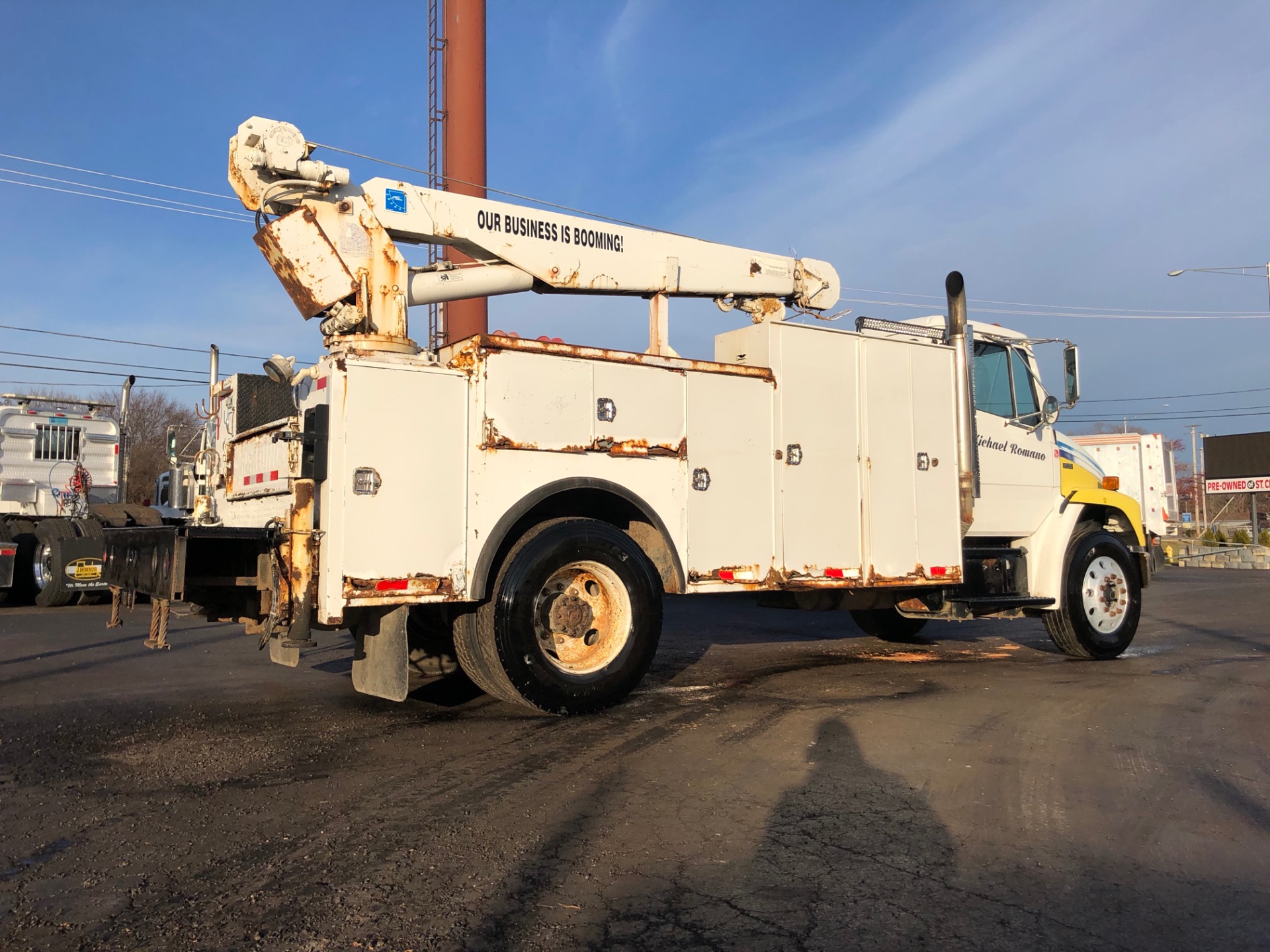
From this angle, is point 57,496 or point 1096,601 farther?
point 57,496

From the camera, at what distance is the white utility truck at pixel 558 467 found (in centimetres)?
564

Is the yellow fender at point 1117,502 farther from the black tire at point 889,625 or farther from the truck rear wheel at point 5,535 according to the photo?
the truck rear wheel at point 5,535

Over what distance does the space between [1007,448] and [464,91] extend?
14275 millimetres

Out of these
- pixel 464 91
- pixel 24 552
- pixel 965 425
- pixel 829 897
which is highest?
pixel 464 91

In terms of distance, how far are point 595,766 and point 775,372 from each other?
11.6 feet

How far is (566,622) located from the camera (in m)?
6.20

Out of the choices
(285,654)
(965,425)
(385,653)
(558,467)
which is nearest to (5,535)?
(285,654)

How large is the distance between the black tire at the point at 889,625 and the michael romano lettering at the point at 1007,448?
2.46 metres

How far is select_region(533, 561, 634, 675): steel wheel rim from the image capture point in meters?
6.20

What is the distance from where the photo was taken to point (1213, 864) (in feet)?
12.3

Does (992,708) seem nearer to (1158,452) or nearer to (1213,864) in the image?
(1213,864)

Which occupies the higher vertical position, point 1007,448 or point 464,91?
point 464,91

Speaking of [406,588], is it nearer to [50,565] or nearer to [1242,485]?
[50,565]

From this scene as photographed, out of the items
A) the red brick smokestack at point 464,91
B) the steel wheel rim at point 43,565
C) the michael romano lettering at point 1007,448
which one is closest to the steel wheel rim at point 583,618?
the michael romano lettering at point 1007,448
